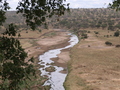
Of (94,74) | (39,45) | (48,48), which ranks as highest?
(94,74)

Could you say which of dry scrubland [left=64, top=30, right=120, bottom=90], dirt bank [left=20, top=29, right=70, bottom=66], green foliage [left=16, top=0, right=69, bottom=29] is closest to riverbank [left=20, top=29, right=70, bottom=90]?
dirt bank [left=20, top=29, right=70, bottom=66]

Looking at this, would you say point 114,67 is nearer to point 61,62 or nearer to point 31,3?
point 61,62

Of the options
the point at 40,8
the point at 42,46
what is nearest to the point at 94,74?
the point at 40,8

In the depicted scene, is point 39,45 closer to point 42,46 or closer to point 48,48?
point 42,46

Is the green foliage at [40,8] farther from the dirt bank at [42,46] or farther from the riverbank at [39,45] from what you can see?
the dirt bank at [42,46]

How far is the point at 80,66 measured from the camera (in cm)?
3041

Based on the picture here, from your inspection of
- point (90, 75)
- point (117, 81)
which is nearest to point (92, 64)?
point (90, 75)

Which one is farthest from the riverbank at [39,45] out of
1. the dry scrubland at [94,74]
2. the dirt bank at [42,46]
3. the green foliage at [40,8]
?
the green foliage at [40,8]

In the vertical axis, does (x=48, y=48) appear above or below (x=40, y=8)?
below

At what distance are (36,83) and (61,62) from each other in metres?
12.1

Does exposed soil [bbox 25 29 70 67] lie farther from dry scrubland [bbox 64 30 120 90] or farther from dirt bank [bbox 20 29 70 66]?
dry scrubland [bbox 64 30 120 90]

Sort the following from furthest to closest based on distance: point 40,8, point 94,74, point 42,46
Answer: point 42,46 → point 94,74 → point 40,8

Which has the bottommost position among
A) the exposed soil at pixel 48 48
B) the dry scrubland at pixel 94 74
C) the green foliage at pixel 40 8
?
the exposed soil at pixel 48 48

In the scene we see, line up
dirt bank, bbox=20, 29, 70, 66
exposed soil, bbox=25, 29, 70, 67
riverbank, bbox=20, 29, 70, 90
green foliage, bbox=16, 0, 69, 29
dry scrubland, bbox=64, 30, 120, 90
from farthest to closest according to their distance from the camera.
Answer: riverbank, bbox=20, 29, 70, 90, dirt bank, bbox=20, 29, 70, 66, exposed soil, bbox=25, 29, 70, 67, dry scrubland, bbox=64, 30, 120, 90, green foliage, bbox=16, 0, 69, 29
